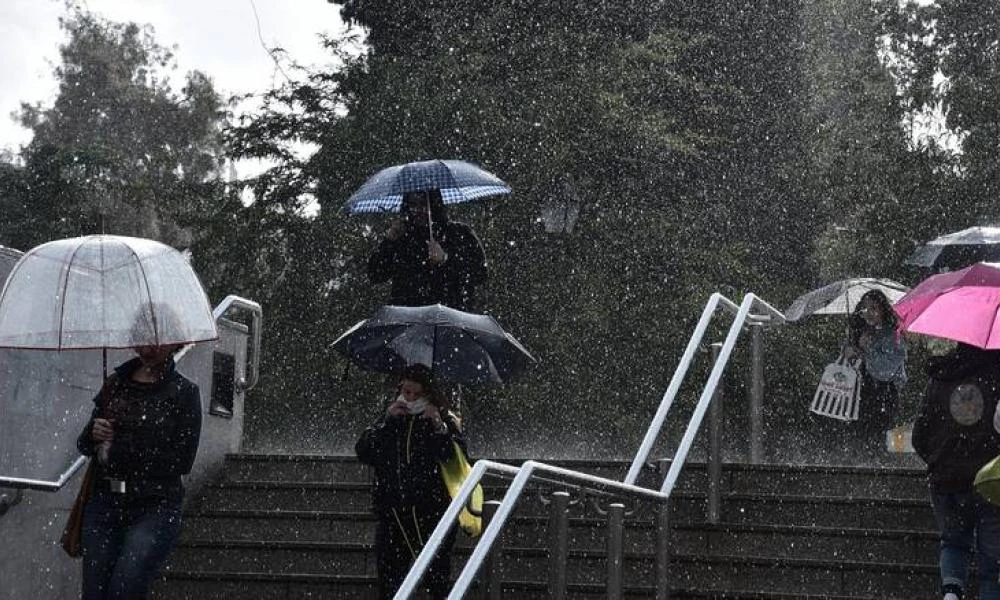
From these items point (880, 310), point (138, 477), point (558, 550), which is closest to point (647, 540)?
point (558, 550)

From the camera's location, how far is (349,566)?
834cm

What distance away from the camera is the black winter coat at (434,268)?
831 centimetres

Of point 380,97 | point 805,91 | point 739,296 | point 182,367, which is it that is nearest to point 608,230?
point 739,296

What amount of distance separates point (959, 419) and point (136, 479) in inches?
133

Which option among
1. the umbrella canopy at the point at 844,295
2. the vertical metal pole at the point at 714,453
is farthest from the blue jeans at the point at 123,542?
the umbrella canopy at the point at 844,295

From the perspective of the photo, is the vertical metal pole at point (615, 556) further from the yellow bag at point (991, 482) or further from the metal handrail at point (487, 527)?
the yellow bag at point (991, 482)

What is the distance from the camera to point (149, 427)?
6000mm

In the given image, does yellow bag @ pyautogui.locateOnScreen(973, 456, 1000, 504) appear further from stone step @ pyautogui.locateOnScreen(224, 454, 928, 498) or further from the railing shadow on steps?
stone step @ pyautogui.locateOnScreen(224, 454, 928, 498)

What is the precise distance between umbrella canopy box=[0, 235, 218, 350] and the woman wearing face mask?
4821 mm

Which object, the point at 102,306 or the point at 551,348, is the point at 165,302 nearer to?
the point at 102,306

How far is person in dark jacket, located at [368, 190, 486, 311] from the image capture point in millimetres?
8312

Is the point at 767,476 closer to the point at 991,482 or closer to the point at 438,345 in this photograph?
the point at 438,345

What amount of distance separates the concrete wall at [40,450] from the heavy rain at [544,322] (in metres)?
0.02

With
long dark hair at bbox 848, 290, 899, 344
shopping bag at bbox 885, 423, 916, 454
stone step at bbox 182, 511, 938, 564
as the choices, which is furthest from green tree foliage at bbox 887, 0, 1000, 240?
stone step at bbox 182, 511, 938, 564
